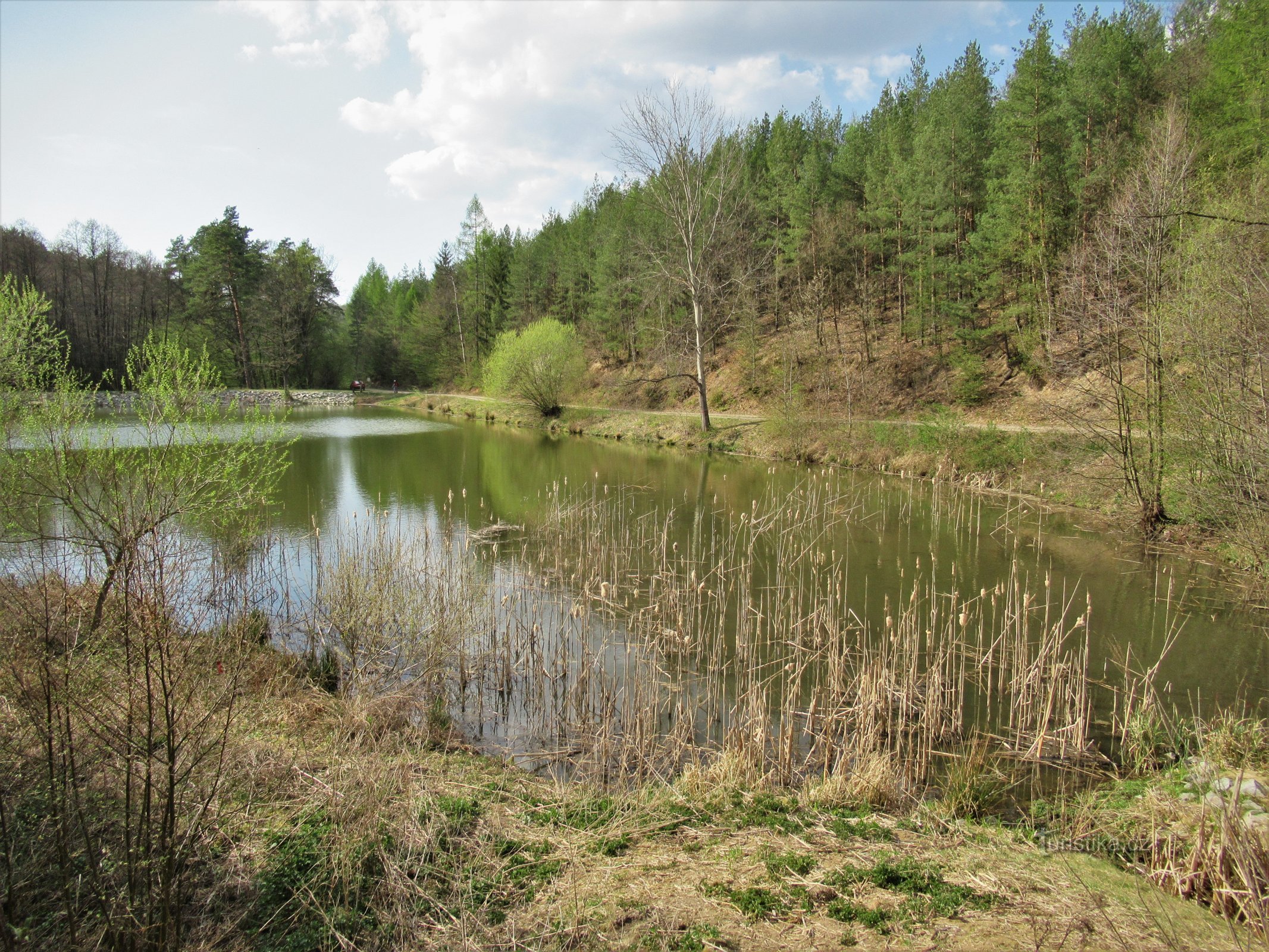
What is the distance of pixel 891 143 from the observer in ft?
99.6

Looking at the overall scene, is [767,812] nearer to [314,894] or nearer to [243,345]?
[314,894]

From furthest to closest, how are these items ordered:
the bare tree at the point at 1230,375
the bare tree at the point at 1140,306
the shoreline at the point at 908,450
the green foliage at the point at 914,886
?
the shoreline at the point at 908,450 → the bare tree at the point at 1140,306 → the bare tree at the point at 1230,375 → the green foliage at the point at 914,886

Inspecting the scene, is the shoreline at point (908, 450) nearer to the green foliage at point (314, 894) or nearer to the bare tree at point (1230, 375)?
the bare tree at point (1230, 375)

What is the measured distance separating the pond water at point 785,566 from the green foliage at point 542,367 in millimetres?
12064

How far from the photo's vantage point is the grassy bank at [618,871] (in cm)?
338

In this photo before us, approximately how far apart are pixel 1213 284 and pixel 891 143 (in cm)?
2370

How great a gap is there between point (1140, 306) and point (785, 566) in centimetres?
781

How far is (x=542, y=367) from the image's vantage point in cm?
3500

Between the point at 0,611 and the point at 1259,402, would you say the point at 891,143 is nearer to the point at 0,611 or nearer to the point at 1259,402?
the point at 1259,402

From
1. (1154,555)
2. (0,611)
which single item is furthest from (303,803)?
(1154,555)

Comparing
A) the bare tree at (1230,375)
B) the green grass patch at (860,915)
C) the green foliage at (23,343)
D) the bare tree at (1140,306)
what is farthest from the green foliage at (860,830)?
the bare tree at (1140,306)

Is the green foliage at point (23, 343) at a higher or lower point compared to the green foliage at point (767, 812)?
higher

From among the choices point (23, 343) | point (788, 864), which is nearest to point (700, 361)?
point (23, 343)

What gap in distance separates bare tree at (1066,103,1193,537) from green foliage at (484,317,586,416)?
82.2 ft
